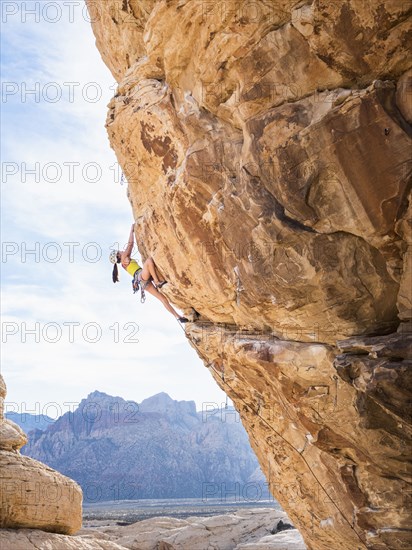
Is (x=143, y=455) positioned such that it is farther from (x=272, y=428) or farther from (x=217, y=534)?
(x=272, y=428)

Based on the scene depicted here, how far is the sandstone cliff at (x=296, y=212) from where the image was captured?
315 inches

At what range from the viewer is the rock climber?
469 inches

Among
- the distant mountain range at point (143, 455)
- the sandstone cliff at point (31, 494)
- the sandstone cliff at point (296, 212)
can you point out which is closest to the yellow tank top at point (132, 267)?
the sandstone cliff at point (296, 212)

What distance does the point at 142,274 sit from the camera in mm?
12211

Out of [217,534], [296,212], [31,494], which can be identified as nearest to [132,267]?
[296,212]

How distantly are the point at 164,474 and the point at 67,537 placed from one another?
9135 centimetres

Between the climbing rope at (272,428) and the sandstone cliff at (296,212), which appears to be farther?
the climbing rope at (272,428)

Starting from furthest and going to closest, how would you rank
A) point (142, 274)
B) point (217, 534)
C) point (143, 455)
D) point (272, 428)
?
point (143, 455), point (217, 534), point (142, 274), point (272, 428)

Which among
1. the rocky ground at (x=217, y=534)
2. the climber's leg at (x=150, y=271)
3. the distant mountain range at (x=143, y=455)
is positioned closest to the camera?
the climber's leg at (x=150, y=271)

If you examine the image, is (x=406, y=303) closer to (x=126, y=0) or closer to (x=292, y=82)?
(x=292, y=82)

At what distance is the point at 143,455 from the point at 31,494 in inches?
3664

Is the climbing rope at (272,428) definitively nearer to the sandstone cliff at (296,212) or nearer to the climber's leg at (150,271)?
the sandstone cliff at (296,212)

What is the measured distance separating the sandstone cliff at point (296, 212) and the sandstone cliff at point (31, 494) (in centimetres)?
478

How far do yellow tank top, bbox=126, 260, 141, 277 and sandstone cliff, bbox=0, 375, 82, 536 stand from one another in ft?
15.2
